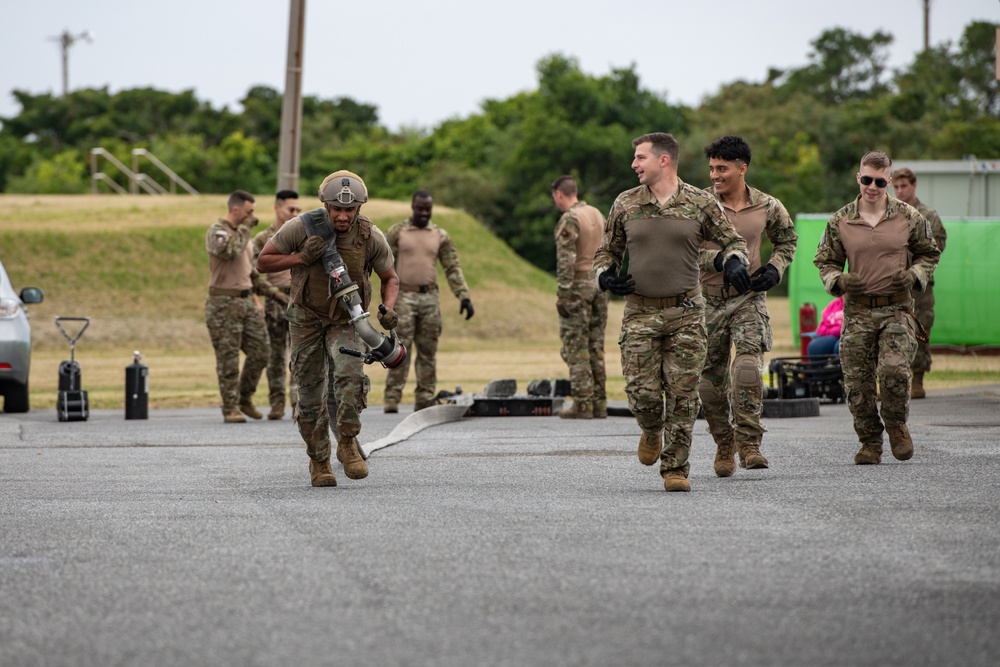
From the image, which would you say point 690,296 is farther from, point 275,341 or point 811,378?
point 811,378

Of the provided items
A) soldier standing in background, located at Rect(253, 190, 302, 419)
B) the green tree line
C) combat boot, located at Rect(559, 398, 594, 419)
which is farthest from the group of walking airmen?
the green tree line

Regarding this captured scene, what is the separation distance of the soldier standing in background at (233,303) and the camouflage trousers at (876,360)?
21.7ft

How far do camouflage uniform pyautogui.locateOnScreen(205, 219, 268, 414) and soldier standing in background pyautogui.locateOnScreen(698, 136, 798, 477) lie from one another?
633 centimetres

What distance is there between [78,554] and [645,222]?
3740 millimetres

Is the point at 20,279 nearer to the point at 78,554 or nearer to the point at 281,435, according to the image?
the point at 281,435

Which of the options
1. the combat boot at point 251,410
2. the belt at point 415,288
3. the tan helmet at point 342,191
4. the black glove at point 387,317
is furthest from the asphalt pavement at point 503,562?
the belt at point 415,288

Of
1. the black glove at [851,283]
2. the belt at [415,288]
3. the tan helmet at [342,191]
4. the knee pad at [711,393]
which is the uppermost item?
the tan helmet at [342,191]

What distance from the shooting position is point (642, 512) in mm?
7641

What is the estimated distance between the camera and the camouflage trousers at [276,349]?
1506cm

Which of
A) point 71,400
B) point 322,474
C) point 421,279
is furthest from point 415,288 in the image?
point 322,474

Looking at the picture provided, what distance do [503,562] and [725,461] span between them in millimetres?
3489

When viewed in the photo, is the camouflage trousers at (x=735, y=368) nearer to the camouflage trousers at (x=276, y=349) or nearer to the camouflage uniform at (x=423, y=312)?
the camouflage uniform at (x=423, y=312)

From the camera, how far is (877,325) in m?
9.93

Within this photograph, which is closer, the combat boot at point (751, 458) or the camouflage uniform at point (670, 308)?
the camouflage uniform at point (670, 308)
